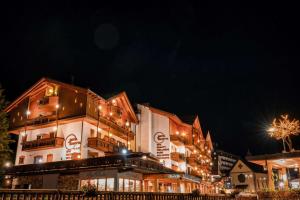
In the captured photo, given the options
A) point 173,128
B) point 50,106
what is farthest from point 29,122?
point 173,128

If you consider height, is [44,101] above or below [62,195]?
above

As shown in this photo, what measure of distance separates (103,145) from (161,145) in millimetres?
13081

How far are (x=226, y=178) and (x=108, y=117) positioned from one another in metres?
57.8

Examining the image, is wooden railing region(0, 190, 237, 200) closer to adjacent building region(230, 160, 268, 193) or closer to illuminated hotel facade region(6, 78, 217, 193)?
illuminated hotel facade region(6, 78, 217, 193)

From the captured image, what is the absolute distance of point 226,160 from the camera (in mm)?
130125

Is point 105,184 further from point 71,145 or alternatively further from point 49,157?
point 49,157

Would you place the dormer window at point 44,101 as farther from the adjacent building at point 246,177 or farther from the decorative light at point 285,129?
the adjacent building at point 246,177

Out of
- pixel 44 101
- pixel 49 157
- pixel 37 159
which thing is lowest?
pixel 37 159

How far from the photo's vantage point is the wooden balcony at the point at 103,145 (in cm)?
3172

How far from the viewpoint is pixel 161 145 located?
43.9m

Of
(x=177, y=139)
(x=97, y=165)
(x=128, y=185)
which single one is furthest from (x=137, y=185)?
(x=177, y=139)

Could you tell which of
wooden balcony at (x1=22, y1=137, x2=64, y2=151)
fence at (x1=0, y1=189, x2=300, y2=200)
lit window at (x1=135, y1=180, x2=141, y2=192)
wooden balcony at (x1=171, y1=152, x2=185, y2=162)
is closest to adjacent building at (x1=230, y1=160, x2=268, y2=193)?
wooden balcony at (x1=171, y1=152, x2=185, y2=162)

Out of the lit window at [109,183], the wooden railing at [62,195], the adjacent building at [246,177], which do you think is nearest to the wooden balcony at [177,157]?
the lit window at [109,183]

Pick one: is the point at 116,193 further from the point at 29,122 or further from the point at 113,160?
the point at 29,122
